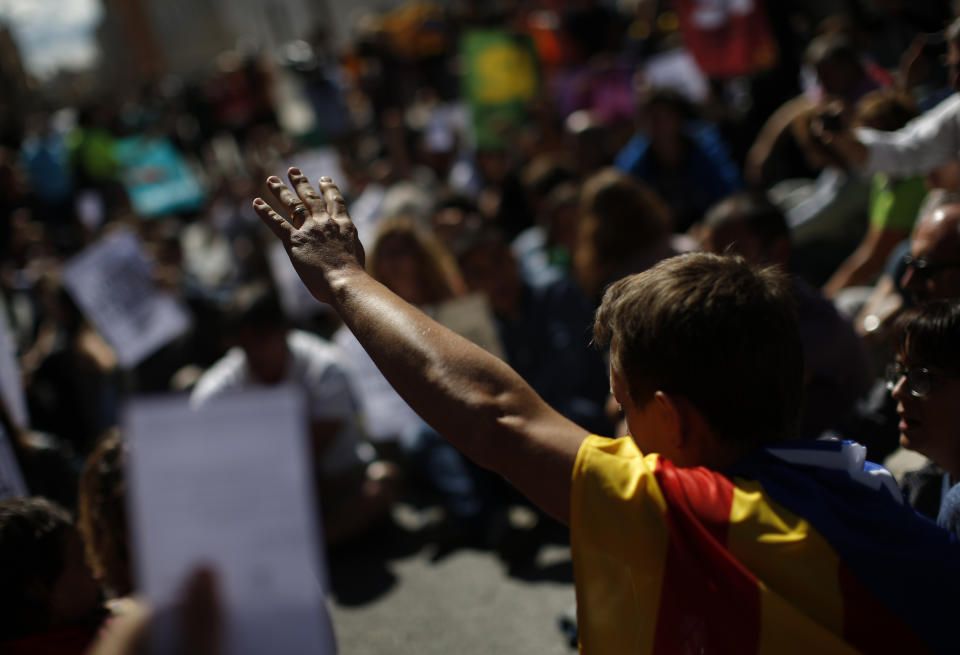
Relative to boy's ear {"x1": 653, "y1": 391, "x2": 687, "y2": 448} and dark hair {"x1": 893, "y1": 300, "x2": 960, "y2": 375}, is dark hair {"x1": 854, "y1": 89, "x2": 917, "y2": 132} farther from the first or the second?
boy's ear {"x1": 653, "y1": 391, "x2": 687, "y2": 448}

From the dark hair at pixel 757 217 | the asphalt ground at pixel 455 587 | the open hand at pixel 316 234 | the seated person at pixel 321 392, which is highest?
the open hand at pixel 316 234

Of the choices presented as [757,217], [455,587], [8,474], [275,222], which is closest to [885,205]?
[757,217]

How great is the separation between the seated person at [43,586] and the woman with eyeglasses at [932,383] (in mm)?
1707

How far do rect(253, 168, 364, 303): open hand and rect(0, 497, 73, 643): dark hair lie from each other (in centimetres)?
82

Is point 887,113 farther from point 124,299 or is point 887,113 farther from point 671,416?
point 124,299

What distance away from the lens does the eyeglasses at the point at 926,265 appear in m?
2.86

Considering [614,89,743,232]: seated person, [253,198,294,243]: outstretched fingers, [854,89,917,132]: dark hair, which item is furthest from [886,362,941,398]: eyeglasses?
[614,89,743,232]: seated person

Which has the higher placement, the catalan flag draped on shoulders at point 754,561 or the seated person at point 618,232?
the catalan flag draped on shoulders at point 754,561

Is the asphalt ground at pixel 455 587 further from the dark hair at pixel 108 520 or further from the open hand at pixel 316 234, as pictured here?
the open hand at pixel 316 234

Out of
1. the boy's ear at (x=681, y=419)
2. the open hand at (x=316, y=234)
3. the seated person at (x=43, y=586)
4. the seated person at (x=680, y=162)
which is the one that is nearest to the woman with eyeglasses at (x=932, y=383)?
the boy's ear at (x=681, y=419)

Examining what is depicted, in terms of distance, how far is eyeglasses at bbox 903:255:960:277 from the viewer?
2.86 meters

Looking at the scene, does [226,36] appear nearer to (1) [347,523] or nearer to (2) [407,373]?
(1) [347,523]

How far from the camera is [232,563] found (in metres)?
1.13

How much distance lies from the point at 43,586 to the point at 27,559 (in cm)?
7
